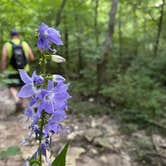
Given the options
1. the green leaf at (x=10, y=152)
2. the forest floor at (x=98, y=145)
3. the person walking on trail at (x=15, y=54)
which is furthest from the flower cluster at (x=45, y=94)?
the person walking on trail at (x=15, y=54)

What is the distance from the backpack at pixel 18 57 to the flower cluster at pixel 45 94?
4424 millimetres

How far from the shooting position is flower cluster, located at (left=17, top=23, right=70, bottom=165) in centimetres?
139

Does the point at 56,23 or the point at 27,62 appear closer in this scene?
the point at 27,62

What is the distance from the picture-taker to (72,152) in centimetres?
445

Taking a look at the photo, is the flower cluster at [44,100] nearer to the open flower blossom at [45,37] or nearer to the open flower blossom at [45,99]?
the open flower blossom at [45,99]

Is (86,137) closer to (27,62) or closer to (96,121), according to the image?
(96,121)

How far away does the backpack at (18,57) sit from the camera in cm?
575

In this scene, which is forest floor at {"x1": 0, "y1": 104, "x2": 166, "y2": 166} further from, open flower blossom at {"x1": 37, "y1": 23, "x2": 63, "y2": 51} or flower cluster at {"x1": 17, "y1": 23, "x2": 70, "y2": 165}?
open flower blossom at {"x1": 37, "y1": 23, "x2": 63, "y2": 51}

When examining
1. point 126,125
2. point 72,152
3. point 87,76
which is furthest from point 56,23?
point 72,152

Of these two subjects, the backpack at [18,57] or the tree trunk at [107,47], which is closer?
the backpack at [18,57]

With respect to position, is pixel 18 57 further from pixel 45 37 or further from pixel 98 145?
pixel 45 37

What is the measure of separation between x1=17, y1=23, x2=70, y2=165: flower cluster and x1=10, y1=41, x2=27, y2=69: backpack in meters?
4.42

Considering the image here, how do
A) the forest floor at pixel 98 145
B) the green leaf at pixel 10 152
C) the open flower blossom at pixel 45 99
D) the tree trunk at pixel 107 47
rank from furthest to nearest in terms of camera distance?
the tree trunk at pixel 107 47 < the forest floor at pixel 98 145 < the green leaf at pixel 10 152 < the open flower blossom at pixel 45 99

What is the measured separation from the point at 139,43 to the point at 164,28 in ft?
2.74
